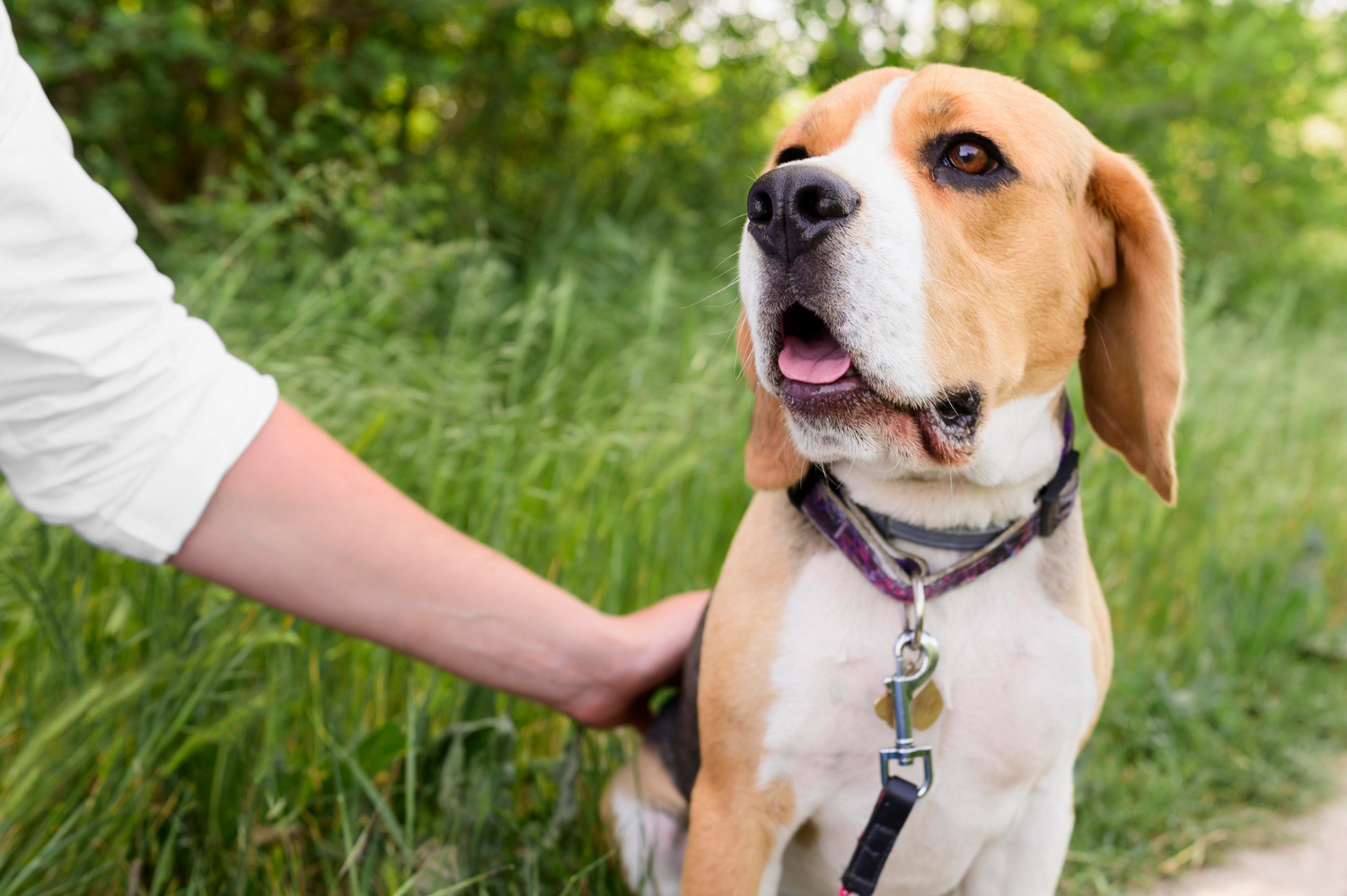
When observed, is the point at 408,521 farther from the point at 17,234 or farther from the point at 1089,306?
the point at 1089,306

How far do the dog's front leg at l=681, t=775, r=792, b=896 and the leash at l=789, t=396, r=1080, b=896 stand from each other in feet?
0.44

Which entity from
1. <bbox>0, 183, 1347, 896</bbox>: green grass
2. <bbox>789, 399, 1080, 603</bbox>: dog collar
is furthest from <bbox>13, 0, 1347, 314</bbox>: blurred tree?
<bbox>789, 399, 1080, 603</bbox>: dog collar

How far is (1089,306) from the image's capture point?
6.06 feet

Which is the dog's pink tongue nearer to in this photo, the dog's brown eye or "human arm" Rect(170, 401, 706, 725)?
the dog's brown eye

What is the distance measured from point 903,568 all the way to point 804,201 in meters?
0.62

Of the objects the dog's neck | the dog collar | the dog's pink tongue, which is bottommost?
the dog collar

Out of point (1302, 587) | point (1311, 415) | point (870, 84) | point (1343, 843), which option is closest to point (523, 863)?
point (870, 84)

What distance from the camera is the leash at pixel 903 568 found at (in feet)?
5.34

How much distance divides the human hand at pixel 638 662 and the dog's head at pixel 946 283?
1.86 ft

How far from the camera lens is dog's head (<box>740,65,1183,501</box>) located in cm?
149

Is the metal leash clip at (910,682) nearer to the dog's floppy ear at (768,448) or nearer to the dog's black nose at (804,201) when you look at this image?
the dog's floppy ear at (768,448)

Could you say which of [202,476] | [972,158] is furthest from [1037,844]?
[202,476]

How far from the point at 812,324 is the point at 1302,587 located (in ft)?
10.5

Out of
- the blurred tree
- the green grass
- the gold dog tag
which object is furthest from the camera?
the blurred tree
